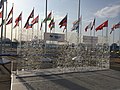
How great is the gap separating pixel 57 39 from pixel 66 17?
734 cm

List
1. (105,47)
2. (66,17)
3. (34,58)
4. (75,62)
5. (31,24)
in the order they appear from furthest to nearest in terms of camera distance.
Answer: (31,24), (66,17), (105,47), (75,62), (34,58)

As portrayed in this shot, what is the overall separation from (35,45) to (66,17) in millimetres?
8522

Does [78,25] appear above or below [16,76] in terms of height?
above

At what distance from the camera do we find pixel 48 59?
746 inches

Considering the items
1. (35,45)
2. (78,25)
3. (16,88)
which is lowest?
(16,88)

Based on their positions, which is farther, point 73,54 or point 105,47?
point 105,47

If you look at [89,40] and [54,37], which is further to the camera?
[89,40]

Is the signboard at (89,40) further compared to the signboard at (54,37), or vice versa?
the signboard at (89,40)

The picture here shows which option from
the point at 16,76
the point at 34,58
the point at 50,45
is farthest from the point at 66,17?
the point at 16,76

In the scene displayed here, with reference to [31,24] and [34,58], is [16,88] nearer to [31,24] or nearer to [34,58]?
[34,58]

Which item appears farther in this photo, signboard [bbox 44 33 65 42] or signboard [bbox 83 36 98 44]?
signboard [bbox 83 36 98 44]

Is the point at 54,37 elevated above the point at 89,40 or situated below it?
above

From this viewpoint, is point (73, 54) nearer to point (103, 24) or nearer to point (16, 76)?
point (16, 76)

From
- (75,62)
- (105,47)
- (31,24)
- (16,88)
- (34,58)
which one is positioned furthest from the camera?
(31,24)
